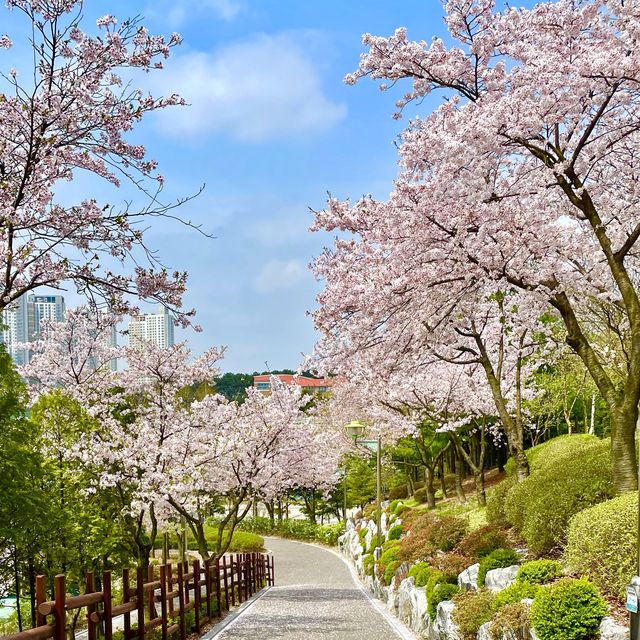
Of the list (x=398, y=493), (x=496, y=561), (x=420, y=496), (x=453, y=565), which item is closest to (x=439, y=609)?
(x=496, y=561)

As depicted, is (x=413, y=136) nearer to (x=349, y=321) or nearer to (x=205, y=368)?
(x=349, y=321)

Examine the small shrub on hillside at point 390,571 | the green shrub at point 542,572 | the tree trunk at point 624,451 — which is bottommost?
the small shrub on hillside at point 390,571

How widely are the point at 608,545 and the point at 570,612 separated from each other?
1.03 meters

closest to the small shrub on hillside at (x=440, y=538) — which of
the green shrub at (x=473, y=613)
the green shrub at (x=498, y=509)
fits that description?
the green shrub at (x=498, y=509)

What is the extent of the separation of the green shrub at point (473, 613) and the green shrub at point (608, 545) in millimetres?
1074

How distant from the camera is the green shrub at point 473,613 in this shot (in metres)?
8.27

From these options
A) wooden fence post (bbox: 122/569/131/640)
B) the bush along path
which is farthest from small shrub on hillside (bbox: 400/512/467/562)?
wooden fence post (bbox: 122/569/131/640)

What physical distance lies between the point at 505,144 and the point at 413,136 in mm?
1190

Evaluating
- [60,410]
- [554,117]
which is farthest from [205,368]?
[554,117]

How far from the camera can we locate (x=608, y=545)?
731 cm

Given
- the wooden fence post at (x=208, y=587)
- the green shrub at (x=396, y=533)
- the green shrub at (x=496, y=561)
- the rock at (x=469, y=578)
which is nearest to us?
the green shrub at (x=496, y=561)

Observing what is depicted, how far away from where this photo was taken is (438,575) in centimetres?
1108

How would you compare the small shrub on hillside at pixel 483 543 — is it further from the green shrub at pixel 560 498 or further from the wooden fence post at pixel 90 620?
the wooden fence post at pixel 90 620

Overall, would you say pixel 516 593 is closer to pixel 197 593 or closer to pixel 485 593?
pixel 485 593
